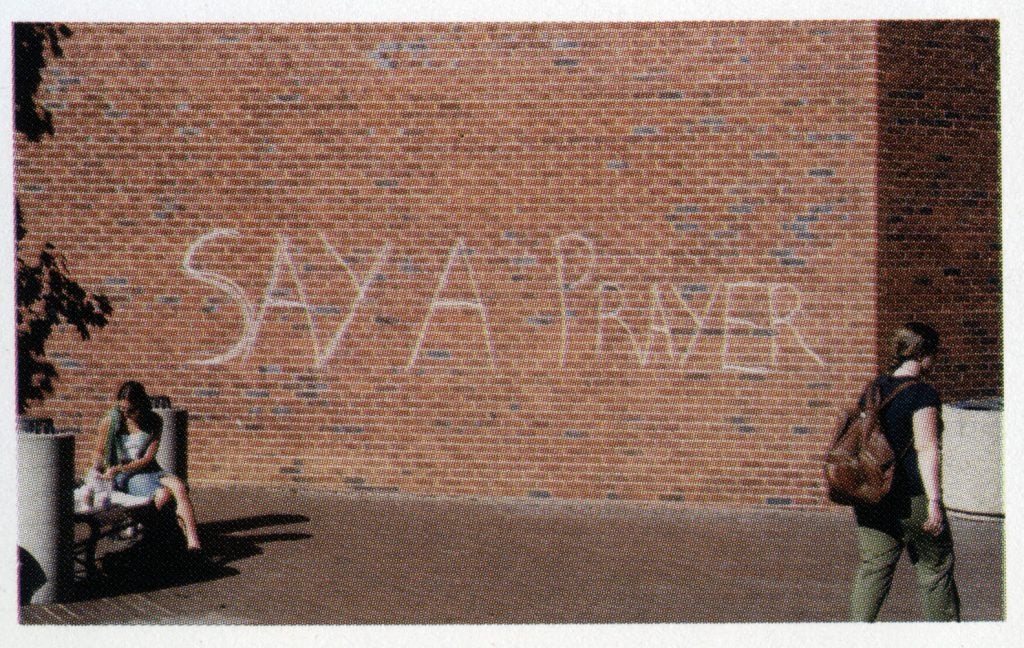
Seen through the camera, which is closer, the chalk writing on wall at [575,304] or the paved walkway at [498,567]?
the paved walkway at [498,567]

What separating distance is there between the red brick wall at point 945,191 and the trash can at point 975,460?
0.77m

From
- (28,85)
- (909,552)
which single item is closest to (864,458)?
(909,552)

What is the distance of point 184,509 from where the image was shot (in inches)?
327

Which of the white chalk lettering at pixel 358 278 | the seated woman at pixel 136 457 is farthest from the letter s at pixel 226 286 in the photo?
the seated woman at pixel 136 457

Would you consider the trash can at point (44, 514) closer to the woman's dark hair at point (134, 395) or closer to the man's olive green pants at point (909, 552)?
the woman's dark hair at point (134, 395)

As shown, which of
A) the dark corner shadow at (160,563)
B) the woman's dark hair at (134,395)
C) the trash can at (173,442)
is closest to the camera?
the dark corner shadow at (160,563)

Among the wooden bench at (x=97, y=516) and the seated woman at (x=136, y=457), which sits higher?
the seated woman at (x=136, y=457)

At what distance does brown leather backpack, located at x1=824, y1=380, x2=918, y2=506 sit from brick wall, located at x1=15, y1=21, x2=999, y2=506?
401cm

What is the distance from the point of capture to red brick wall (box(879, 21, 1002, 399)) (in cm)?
1027

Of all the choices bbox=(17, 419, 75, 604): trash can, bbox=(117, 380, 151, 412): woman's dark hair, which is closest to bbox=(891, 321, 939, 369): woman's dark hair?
bbox=(17, 419, 75, 604): trash can

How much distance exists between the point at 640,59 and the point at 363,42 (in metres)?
2.01

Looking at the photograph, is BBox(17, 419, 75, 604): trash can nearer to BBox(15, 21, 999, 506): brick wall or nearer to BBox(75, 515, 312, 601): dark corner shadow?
BBox(75, 515, 312, 601): dark corner shadow

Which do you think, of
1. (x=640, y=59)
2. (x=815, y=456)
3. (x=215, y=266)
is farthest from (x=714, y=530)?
(x=215, y=266)

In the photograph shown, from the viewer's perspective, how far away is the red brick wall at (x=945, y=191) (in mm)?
10266
